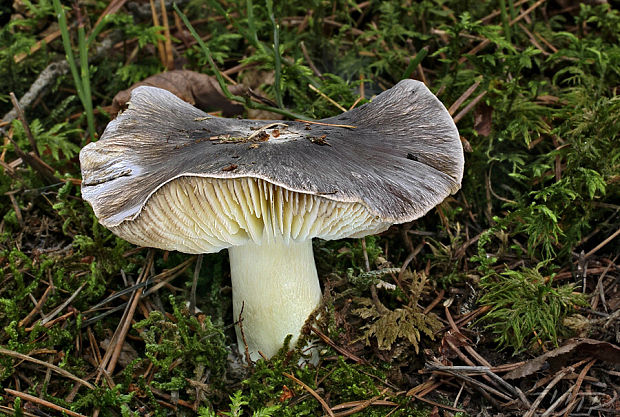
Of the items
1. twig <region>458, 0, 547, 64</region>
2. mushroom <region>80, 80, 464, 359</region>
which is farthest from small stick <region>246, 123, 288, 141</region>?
twig <region>458, 0, 547, 64</region>

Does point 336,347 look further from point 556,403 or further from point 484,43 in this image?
point 484,43

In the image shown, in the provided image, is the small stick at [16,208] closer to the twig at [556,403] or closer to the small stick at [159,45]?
the small stick at [159,45]

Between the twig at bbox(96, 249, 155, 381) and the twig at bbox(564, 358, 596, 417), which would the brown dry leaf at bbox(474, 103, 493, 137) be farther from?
the twig at bbox(96, 249, 155, 381)

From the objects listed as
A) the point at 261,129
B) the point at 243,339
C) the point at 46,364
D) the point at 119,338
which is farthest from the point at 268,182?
the point at 46,364

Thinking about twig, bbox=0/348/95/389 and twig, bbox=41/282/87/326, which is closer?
twig, bbox=0/348/95/389

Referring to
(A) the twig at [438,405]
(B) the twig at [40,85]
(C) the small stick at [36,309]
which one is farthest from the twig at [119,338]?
(B) the twig at [40,85]

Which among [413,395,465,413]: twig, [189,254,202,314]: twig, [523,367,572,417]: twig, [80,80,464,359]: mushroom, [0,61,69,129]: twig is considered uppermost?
[0,61,69,129]: twig

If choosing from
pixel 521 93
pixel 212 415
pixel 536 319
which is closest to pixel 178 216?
pixel 212 415

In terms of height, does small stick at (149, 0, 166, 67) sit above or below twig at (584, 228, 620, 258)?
above
